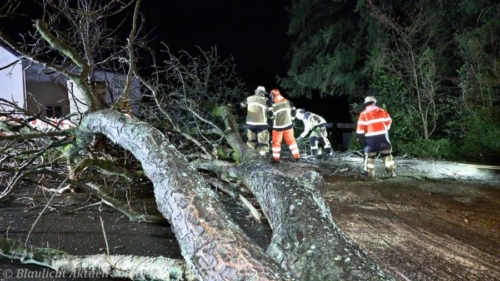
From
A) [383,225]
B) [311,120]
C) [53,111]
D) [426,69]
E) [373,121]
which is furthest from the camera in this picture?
[53,111]

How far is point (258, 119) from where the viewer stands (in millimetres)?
6762

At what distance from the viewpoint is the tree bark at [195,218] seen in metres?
1.70

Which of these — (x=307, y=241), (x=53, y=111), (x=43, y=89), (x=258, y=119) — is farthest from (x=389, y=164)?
(x=43, y=89)

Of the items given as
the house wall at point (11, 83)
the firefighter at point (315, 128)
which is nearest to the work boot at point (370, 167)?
the firefighter at point (315, 128)

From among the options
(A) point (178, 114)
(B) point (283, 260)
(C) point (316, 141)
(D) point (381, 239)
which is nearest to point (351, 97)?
(C) point (316, 141)

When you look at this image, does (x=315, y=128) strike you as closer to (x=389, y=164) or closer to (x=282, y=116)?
(x=282, y=116)

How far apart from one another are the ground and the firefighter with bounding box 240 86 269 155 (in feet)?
5.17

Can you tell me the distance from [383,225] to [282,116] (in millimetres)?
3292

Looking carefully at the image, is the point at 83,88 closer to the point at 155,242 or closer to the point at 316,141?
the point at 155,242

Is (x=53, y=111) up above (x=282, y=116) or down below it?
above

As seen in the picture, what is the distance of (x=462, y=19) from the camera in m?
9.10

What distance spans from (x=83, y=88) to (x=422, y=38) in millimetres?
9112

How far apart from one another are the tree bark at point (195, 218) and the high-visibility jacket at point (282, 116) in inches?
155

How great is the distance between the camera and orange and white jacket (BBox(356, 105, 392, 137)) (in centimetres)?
551
